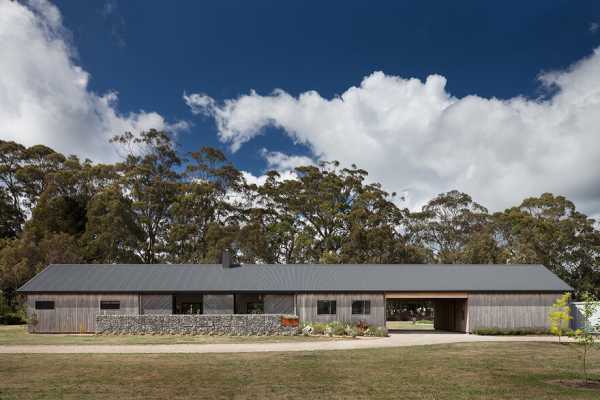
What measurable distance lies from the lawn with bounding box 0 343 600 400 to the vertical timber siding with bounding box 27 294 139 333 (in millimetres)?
13442

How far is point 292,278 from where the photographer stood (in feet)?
110

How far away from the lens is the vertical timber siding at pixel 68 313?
31.4 m

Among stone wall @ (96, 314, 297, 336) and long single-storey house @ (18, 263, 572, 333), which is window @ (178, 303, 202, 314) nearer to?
long single-storey house @ (18, 263, 572, 333)

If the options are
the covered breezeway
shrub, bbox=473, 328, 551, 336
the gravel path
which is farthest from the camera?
the covered breezeway

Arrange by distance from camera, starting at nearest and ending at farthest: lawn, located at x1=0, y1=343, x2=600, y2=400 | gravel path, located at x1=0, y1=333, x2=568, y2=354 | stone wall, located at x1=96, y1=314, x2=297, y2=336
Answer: lawn, located at x1=0, y1=343, x2=600, y2=400, gravel path, located at x1=0, y1=333, x2=568, y2=354, stone wall, located at x1=96, y1=314, x2=297, y2=336

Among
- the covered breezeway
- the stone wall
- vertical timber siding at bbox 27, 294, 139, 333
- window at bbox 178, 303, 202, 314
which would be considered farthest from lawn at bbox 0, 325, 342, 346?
window at bbox 178, 303, 202, 314

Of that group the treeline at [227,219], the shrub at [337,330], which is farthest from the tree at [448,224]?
the shrub at [337,330]

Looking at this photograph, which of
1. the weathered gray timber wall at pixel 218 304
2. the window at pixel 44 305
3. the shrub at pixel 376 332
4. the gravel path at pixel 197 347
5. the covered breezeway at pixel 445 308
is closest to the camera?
the gravel path at pixel 197 347

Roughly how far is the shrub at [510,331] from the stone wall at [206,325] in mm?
11205

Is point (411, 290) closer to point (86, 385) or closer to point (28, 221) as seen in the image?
point (86, 385)

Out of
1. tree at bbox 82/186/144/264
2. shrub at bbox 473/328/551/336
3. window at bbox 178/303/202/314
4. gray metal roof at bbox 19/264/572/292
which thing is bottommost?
shrub at bbox 473/328/551/336

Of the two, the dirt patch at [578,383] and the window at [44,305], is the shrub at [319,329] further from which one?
the dirt patch at [578,383]

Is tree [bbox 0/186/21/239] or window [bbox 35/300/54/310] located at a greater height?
tree [bbox 0/186/21/239]

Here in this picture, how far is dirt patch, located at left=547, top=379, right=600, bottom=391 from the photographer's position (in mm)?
13059
